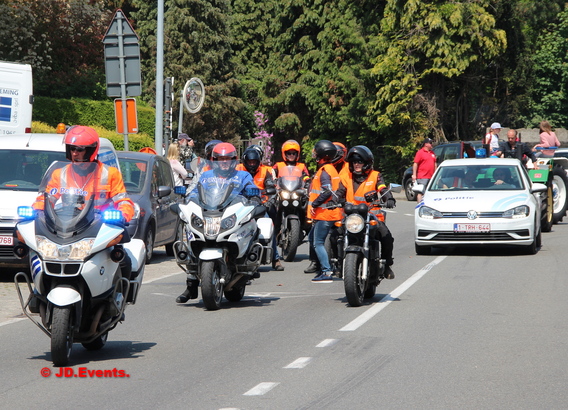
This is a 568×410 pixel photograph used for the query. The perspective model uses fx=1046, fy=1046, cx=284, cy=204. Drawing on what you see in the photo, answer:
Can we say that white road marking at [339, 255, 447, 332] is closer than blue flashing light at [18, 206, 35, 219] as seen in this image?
No

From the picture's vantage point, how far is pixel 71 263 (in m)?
7.50

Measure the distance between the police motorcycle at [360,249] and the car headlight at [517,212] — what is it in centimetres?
579

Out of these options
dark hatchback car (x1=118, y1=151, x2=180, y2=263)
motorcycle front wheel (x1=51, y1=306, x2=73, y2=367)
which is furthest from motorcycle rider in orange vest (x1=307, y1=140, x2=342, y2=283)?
motorcycle front wheel (x1=51, y1=306, x2=73, y2=367)

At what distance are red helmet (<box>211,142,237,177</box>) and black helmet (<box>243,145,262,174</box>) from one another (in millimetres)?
3809

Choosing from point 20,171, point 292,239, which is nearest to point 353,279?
point 292,239

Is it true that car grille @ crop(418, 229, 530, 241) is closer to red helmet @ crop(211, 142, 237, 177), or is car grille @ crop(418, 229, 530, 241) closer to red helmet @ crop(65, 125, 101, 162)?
red helmet @ crop(211, 142, 237, 177)

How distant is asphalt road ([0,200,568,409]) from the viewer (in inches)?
265

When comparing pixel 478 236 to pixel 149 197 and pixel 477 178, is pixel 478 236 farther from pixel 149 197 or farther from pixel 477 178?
pixel 149 197

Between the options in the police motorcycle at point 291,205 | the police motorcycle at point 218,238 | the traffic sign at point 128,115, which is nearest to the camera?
the police motorcycle at point 218,238

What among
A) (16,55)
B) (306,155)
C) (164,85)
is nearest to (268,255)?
(164,85)

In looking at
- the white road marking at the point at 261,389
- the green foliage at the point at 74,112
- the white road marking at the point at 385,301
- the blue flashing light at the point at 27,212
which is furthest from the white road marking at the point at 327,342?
the green foliage at the point at 74,112

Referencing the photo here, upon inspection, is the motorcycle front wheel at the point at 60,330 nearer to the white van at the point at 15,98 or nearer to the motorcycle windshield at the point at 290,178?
the motorcycle windshield at the point at 290,178

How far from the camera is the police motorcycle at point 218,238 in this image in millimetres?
10703

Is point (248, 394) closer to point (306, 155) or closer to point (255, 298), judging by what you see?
point (255, 298)
